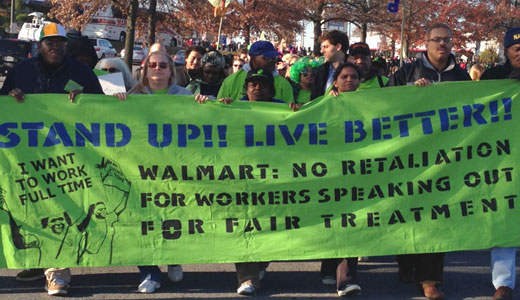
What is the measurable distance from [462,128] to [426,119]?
0.26 m

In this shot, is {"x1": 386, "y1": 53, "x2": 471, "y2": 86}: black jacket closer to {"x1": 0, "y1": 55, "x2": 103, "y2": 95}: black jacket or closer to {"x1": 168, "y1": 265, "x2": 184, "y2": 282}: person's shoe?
{"x1": 168, "y1": 265, "x2": 184, "y2": 282}: person's shoe

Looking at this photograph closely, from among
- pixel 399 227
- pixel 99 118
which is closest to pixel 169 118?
pixel 99 118

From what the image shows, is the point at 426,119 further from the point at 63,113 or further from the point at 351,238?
the point at 63,113

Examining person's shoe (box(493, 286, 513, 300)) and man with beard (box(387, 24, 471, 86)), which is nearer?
person's shoe (box(493, 286, 513, 300))

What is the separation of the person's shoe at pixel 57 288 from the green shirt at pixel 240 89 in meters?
1.95

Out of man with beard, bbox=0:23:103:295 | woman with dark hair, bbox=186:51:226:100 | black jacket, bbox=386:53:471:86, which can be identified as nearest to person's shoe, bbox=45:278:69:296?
man with beard, bbox=0:23:103:295

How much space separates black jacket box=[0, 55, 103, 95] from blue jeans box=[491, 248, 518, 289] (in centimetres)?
313

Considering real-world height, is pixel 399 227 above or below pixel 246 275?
above

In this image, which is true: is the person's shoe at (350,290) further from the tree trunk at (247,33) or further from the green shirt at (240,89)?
the tree trunk at (247,33)

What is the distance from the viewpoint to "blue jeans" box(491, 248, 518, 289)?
531 centimetres

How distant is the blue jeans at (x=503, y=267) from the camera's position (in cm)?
531

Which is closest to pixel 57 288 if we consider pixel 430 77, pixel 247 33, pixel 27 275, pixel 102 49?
pixel 27 275

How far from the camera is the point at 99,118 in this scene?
527 cm

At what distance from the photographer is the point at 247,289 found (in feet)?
17.6
